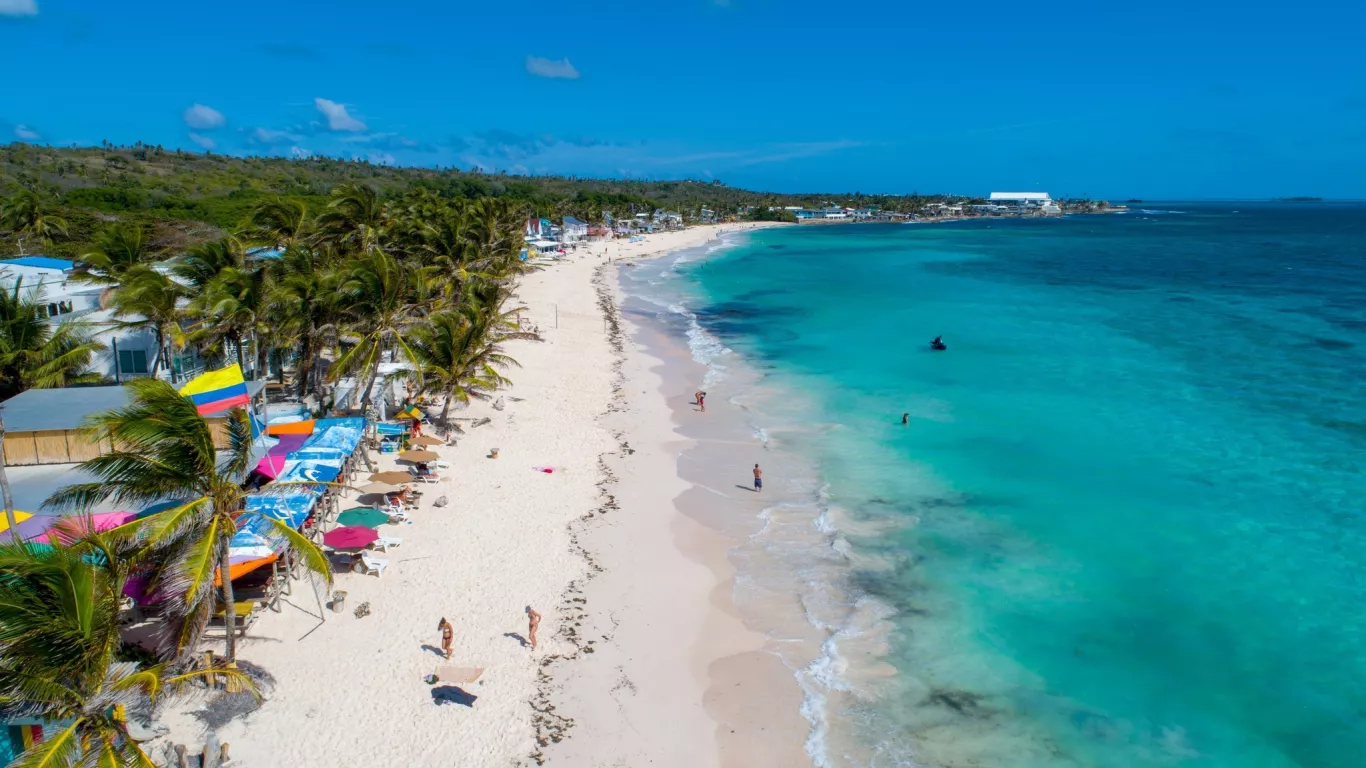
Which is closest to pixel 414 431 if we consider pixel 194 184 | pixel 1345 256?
pixel 194 184

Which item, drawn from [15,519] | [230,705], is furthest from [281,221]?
[230,705]

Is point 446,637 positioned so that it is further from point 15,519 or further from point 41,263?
point 41,263

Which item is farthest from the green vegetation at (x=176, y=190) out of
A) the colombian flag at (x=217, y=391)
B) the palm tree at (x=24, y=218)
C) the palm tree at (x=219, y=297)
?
the colombian flag at (x=217, y=391)

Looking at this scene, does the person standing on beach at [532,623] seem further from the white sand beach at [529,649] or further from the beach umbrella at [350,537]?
the beach umbrella at [350,537]

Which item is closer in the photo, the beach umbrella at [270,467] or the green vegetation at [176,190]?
the beach umbrella at [270,467]

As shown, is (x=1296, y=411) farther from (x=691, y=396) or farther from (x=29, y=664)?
(x=29, y=664)
